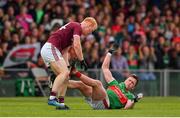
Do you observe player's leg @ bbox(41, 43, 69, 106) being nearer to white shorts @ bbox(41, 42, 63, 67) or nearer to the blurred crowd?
white shorts @ bbox(41, 42, 63, 67)

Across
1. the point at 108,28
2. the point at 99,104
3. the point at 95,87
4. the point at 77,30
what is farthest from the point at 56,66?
the point at 108,28

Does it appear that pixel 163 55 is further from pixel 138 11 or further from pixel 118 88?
pixel 118 88

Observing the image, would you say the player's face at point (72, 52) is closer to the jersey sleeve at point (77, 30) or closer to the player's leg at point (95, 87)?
the jersey sleeve at point (77, 30)

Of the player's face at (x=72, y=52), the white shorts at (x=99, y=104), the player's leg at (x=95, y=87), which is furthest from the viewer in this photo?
→ the player's face at (x=72, y=52)

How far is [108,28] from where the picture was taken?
99.0 feet

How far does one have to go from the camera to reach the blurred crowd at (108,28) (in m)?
28.4

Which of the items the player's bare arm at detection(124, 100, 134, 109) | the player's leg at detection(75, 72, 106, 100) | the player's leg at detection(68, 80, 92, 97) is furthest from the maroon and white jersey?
the player's bare arm at detection(124, 100, 134, 109)

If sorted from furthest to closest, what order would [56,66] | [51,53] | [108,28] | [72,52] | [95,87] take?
1. [108,28]
2. [72,52]
3. [51,53]
4. [56,66]
5. [95,87]

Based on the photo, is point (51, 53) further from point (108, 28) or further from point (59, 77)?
point (108, 28)

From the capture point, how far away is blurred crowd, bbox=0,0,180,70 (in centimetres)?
2836

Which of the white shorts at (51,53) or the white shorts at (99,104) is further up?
the white shorts at (51,53)

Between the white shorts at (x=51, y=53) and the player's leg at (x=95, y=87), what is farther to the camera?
the white shorts at (x=51, y=53)

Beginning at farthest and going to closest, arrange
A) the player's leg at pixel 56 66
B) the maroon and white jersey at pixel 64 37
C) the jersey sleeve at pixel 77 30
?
the maroon and white jersey at pixel 64 37 → the jersey sleeve at pixel 77 30 → the player's leg at pixel 56 66

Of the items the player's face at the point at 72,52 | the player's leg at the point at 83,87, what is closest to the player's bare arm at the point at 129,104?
the player's leg at the point at 83,87
